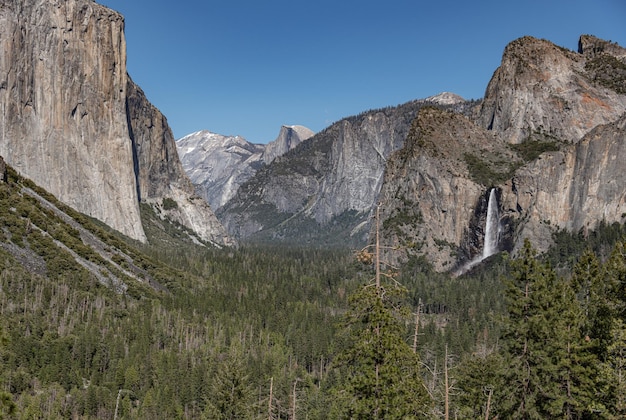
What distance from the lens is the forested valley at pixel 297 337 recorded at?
27344 mm

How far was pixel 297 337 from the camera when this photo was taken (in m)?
119

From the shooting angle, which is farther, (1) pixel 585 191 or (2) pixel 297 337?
(1) pixel 585 191

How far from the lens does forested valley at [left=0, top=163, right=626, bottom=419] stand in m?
27.3

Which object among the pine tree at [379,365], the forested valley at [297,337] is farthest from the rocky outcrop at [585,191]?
the pine tree at [379,365]

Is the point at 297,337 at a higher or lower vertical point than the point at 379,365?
lower

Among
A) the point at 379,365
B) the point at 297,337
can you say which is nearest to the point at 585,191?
the point at 297,337

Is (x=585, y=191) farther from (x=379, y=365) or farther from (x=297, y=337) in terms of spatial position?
(x=379, y=365)

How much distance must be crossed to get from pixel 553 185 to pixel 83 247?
14878cm

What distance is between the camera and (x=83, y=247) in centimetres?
14625

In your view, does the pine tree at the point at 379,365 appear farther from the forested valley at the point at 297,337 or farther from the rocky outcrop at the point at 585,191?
the rocky outcrop at the point at 585,191

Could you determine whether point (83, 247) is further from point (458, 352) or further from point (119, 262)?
point (458, 352)

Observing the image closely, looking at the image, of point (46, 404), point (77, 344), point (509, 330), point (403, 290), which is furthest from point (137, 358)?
point (403, 290)

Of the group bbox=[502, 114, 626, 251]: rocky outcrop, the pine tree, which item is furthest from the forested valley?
bbox=[502, 114, 626, 251]: rocky outcrop

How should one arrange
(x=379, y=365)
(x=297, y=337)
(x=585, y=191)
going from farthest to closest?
1. (x=585, y=191)
2. (x=297, y=337)
3. (x=379, y=365)
